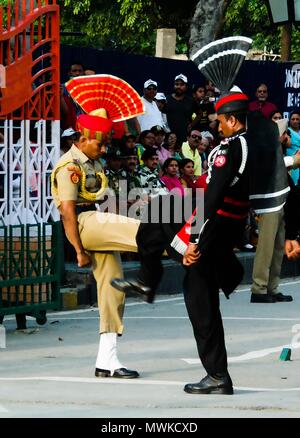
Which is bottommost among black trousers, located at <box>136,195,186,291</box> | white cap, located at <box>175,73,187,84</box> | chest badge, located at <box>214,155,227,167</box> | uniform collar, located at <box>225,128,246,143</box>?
black trousers, located at <box>136,195,186,291</box>

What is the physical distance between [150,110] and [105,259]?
348 inches

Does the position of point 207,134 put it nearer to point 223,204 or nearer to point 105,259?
point 105,259

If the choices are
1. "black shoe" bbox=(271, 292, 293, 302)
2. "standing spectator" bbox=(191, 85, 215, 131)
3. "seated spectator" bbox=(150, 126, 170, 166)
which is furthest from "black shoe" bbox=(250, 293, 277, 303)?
"standing spectator" bbox=(191, 85, 215, 131)

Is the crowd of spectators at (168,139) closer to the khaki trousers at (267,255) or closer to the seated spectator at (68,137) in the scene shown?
the seated spectator at (68,137)

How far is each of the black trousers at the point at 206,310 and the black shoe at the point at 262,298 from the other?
5.87 meters

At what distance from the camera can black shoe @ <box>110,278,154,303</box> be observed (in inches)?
384

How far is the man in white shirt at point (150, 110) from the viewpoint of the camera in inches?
746

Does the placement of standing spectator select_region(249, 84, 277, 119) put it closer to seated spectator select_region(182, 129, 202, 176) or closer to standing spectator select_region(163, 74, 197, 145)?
standing spectator select_region(163, 74, 197, 145)

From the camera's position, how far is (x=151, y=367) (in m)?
11.1

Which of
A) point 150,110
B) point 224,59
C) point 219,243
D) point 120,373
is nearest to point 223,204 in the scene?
point 219,243

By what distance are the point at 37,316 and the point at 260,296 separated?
11.1 ft

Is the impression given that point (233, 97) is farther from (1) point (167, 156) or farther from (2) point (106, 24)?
(2) point (106, 24)

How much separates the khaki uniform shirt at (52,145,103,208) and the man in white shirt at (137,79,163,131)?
8226 millimetres

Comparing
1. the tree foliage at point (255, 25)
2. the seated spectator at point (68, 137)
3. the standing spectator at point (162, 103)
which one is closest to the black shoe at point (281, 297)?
the seated spectator at point (68, 137)
